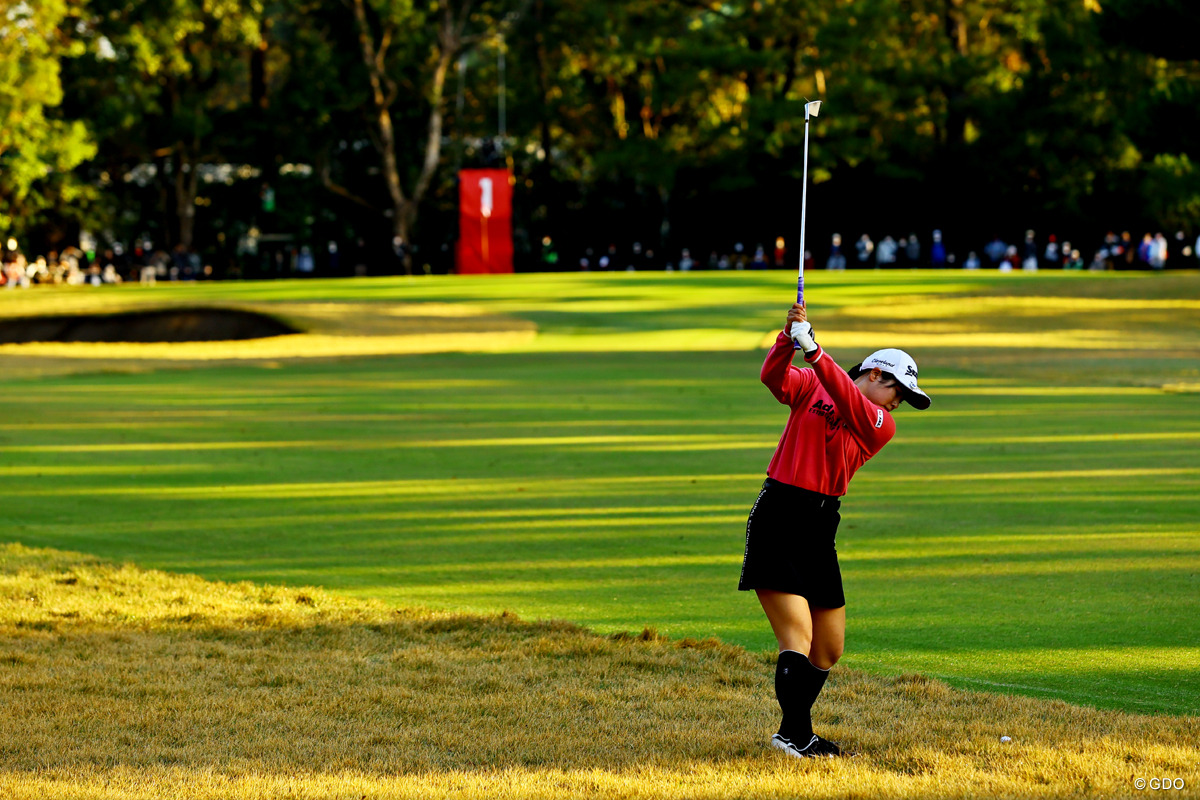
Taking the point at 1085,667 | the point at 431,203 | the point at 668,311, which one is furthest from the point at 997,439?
the point at 431,203

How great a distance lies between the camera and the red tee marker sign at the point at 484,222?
63.1 m

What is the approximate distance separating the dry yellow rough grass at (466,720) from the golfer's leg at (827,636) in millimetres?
440

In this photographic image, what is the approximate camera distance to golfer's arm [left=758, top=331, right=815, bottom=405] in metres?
5.90

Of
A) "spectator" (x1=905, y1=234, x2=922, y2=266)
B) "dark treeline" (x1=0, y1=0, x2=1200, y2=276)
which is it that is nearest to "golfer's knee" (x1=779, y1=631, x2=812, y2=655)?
"dark treeline" (x1=0, y1=0, x2=1200, y2=276)

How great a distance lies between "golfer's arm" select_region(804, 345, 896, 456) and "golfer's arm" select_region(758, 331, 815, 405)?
0.09m

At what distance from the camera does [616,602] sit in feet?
30.5

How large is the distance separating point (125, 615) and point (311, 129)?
6720 centimetres

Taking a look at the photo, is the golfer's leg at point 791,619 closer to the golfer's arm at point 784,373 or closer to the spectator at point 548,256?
the golfer's arm at point 784,373

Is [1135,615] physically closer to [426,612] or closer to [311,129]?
[426,612]

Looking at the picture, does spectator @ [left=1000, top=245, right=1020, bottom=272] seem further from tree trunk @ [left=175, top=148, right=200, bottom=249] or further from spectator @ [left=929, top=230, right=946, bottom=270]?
tree trunk @ [left=175, top=148, right=200, bottom=249]

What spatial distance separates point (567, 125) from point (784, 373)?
69.6m

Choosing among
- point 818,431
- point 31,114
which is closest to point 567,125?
point 31,114

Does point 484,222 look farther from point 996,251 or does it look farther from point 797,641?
point 797,641

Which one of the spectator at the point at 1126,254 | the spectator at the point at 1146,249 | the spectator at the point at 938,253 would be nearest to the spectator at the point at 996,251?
the spectator at the point at 938,253
